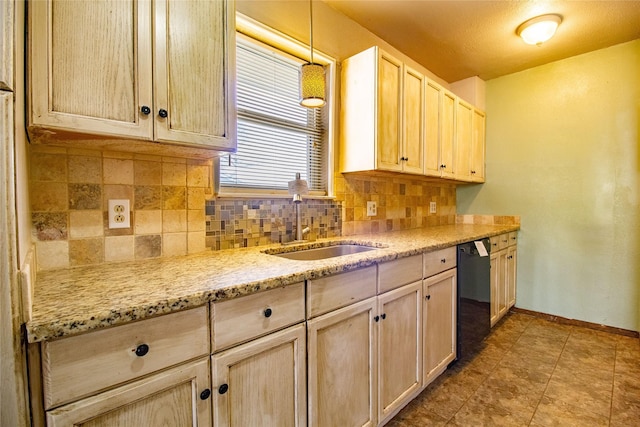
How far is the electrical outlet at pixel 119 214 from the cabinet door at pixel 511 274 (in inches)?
121

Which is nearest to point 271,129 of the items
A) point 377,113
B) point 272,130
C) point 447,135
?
point 272,130

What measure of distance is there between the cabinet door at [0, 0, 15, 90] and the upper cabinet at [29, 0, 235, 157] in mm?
285

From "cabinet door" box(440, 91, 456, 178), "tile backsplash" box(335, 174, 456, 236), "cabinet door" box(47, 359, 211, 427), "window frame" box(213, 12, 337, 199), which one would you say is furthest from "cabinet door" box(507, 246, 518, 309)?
"cabinet door" box(47, 359, 211, 427)

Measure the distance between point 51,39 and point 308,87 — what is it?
104cm

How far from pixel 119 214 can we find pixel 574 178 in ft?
11.4

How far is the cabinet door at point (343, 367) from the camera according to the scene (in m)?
1.18

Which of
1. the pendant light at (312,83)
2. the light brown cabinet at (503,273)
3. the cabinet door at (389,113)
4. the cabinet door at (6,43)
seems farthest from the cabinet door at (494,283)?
the cabinet door at (6,43)

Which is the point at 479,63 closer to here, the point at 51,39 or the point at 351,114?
the point at 351,114

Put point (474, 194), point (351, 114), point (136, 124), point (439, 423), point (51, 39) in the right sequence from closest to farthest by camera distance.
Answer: point (51, 39) → point (136, 124) → point (439, 423) → point (351, 114) → point (474, 194)

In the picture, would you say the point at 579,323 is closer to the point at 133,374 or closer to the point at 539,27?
the point at 539,27

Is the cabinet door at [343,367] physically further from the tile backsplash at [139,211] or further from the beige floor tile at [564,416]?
the beige floor tile at [564,416]

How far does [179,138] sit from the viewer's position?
3.77 feet

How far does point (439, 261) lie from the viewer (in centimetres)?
189

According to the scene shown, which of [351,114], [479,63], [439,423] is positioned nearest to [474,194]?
[479,63]
